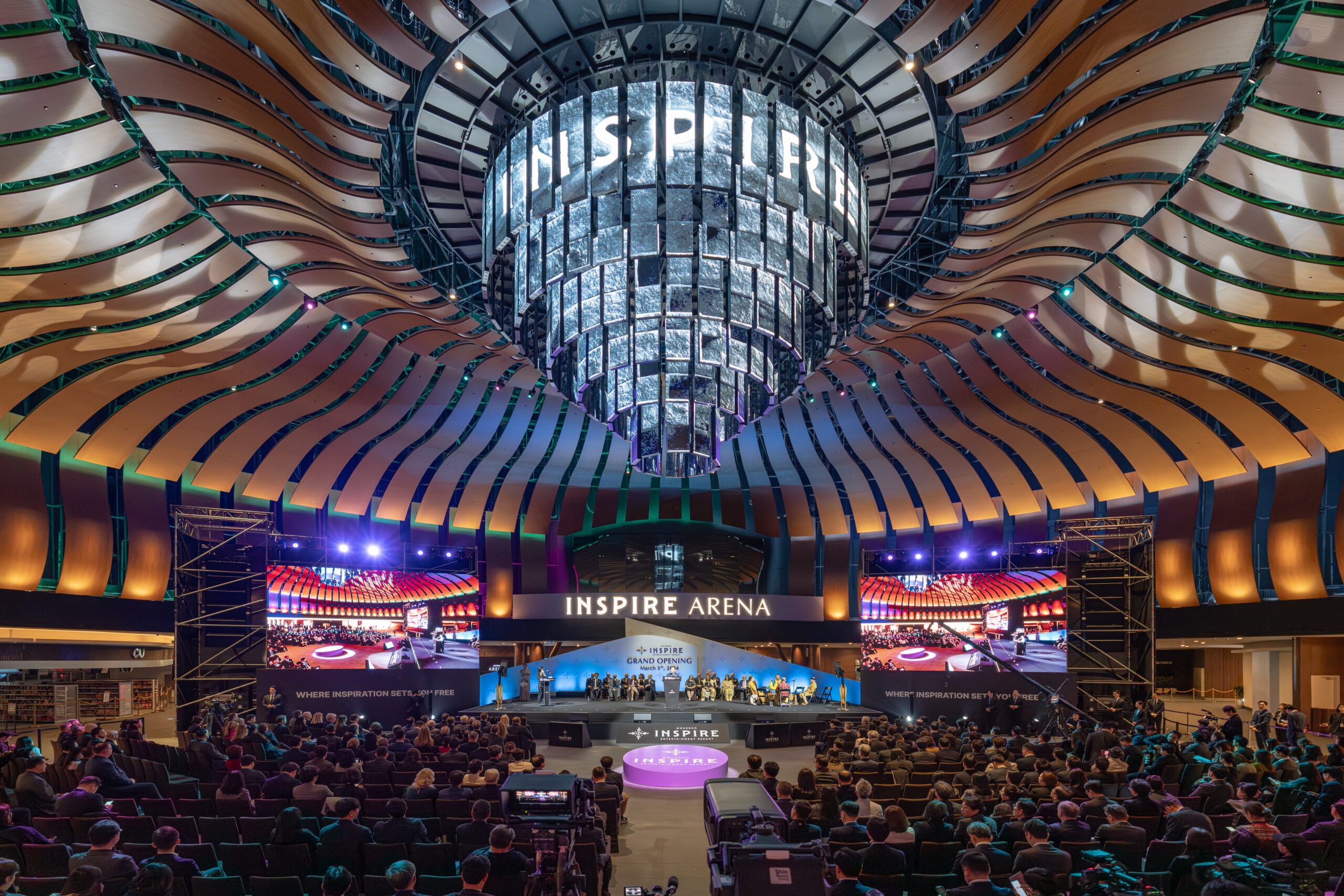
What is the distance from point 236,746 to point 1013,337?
18.8 meters

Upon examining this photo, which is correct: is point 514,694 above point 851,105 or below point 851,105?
below

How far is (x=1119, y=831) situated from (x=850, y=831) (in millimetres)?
2317

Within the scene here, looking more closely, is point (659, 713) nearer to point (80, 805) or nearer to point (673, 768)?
point (673, 768)

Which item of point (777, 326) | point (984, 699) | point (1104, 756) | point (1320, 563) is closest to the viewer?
point (1104, 756)

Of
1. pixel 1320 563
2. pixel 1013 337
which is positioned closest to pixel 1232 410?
pixel 1320 563

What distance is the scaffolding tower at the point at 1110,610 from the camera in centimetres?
2277

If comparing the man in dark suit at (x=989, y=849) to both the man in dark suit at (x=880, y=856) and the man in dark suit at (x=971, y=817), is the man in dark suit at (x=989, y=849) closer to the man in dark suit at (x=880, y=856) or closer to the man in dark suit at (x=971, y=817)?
the man in dark suit at (x=880, y=856)

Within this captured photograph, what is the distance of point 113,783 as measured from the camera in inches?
424

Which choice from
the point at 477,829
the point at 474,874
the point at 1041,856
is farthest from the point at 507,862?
the point at 1041,856

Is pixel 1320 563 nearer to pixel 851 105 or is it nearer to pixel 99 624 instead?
pixel 851 105

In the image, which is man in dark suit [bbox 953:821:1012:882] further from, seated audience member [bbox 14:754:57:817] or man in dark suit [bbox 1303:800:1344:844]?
seated audience member [bbox 14:754:57:817]

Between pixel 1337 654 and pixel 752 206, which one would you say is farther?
pixel 1337 654

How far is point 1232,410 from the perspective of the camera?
22.5 meters

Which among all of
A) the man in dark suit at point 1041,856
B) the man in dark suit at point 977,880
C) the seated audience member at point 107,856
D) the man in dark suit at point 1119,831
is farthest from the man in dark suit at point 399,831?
the man in dark suit at point 1119,831
